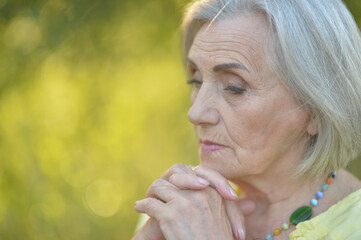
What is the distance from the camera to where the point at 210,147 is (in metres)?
2.21

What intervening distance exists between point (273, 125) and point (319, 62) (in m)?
0.37

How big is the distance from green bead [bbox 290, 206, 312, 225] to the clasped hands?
0.28 m

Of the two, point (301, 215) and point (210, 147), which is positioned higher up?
point (210, 147)

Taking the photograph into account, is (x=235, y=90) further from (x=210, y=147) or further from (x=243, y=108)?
(x=210, y=147)

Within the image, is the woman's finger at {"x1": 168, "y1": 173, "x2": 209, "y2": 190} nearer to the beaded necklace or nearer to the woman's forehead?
the beaded necklace

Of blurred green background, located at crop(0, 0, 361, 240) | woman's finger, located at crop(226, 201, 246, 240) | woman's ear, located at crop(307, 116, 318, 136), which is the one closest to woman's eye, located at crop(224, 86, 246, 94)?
woman's ear, located at crop(307, 116, 318, 136)

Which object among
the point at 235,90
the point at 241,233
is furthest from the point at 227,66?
the point at 241,233

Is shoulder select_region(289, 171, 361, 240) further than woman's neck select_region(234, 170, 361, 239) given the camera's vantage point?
No

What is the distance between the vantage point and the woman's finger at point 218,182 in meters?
2.06

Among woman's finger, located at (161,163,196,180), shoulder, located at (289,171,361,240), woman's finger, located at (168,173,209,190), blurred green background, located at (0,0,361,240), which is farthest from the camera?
blurred green background, located at (0,0,361,240)

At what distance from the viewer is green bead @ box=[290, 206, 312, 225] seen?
215 cm

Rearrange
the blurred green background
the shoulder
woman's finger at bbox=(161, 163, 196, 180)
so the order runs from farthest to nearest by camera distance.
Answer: the blurred green background → woman's finger at bbox=(161, 163, 196, 180) → the shoulder

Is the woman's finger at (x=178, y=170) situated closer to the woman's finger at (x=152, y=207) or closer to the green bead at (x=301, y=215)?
the woman's finger at (x=152, y=207)

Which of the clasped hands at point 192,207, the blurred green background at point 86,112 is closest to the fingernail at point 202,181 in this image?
the clasped hands at point 192,207
